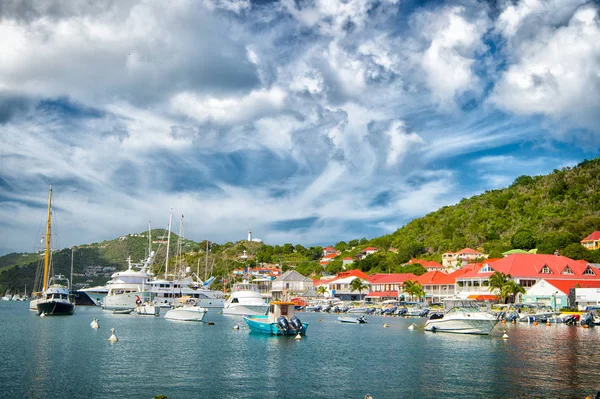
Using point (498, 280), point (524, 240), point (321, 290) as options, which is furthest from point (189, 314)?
point (524, 240)

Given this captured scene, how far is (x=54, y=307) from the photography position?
77688 millimetres

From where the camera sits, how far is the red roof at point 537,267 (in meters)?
97.4

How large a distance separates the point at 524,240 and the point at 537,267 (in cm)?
3730

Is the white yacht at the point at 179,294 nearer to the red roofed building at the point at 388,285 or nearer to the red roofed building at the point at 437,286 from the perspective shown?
the red roofed building at the point at 388,285

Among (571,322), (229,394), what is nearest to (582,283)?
(571,322)

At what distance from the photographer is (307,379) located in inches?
1203

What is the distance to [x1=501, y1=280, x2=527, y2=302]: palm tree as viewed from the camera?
8944cm

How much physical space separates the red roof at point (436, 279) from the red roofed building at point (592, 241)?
3900 centimetres

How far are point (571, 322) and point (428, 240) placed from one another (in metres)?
107

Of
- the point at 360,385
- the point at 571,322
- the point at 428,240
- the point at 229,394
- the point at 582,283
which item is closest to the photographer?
the point at 229,394

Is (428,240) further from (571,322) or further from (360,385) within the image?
(360,385)

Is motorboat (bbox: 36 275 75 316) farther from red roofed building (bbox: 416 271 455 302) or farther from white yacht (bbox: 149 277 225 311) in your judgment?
red roofed building (bbox: 416 271 455 302)

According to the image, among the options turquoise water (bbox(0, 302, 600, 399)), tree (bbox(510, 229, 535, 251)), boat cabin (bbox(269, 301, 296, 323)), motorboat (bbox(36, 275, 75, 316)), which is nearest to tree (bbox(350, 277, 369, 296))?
tree (bbox(510, 229, 535, 251))

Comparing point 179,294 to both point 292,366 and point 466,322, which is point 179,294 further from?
point 292,366
